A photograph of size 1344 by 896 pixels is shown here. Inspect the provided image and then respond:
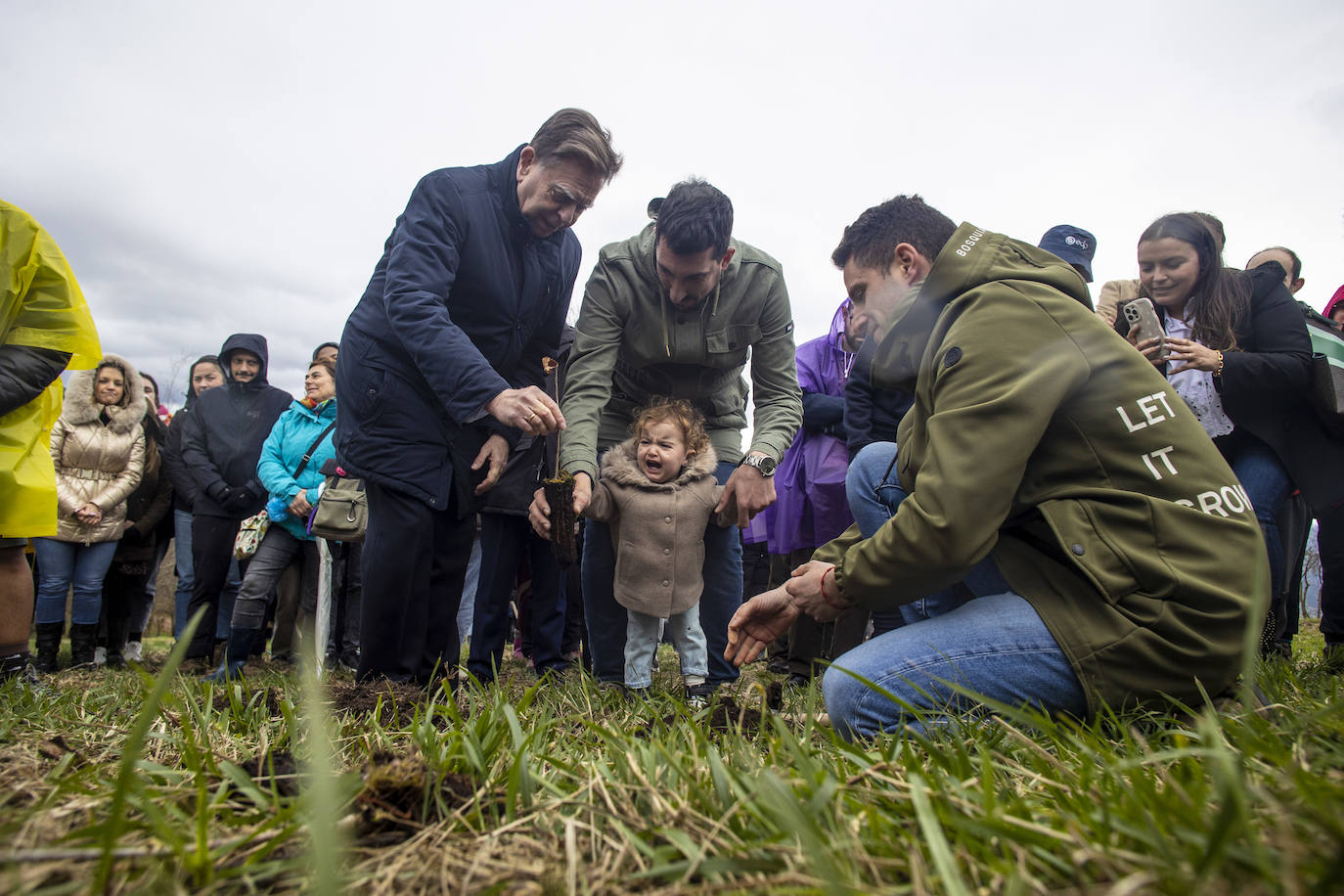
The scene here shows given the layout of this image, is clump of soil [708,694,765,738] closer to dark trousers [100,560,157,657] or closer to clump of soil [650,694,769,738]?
clump of soil [650,694,769,738]

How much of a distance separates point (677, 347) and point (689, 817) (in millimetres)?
2565

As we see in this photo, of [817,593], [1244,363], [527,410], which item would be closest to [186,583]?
[527,410]

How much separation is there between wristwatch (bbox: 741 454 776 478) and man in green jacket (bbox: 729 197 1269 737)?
4.39ft

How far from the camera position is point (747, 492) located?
3.23 meters

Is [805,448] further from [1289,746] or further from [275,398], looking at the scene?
[275,398]

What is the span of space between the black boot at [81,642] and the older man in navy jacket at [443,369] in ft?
12.7

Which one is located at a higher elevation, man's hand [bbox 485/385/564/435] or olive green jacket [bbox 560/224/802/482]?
olive green jacket [bbox 560/224/802/482]

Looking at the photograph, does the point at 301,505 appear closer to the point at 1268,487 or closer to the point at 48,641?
the point at 48,641

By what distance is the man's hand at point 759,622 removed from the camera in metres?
1.97

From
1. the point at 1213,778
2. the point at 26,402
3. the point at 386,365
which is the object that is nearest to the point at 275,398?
the point at 26,402

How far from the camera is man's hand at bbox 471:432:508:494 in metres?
2.89

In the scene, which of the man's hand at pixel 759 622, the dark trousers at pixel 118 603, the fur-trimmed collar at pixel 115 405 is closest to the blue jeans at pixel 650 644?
the man's hand at pixel 759 622

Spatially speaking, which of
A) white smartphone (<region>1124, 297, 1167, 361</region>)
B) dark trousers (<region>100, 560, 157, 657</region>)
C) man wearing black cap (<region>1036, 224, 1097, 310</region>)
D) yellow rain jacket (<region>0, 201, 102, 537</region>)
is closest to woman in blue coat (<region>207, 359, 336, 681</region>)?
dark trousers (<region>100, 560, 157, 657</region>)

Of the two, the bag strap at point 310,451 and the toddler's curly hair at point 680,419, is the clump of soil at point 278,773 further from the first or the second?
the bag strap at point 310,451
